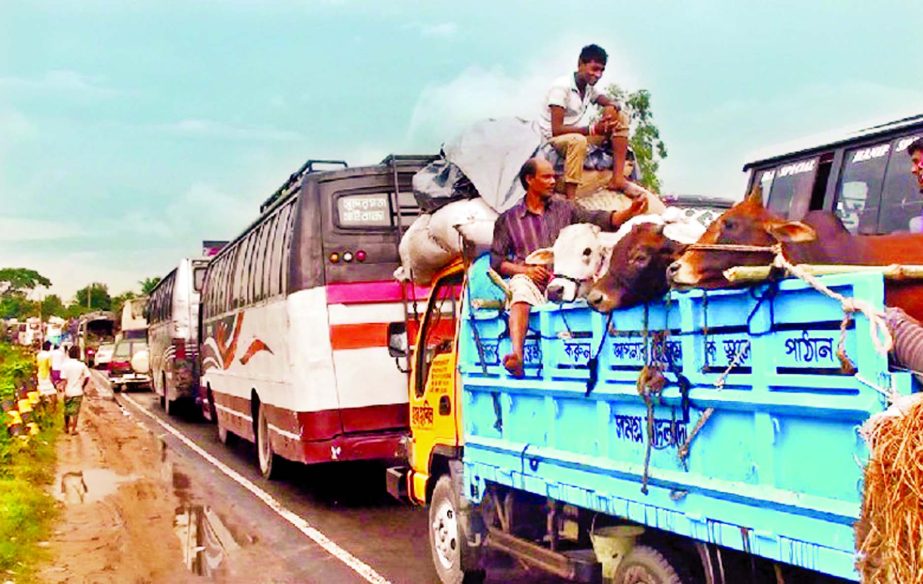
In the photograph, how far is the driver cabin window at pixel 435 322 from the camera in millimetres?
7719

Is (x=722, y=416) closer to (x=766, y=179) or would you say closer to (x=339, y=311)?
(x=766, y=179)

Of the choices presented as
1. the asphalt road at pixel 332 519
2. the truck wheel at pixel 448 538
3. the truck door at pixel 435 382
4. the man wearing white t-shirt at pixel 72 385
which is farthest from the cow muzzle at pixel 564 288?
the man wearing white t-shirt at pixel 72 385

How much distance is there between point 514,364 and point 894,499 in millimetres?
3028

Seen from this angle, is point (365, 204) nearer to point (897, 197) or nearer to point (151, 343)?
point (897, 197)

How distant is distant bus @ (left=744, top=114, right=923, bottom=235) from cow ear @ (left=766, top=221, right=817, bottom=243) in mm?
3453

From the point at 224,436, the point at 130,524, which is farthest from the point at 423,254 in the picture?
the point at 224,436

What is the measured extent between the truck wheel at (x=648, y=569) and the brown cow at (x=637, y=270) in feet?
3.58

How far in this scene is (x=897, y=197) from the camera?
7727mm

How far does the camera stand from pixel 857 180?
8203 mm

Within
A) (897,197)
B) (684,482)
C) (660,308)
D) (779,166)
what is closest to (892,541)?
→ (684,482)

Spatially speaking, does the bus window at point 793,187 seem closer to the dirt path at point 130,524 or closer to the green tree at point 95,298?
the dirt path at point 130,524

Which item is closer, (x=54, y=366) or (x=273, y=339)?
(x=273, y=339)

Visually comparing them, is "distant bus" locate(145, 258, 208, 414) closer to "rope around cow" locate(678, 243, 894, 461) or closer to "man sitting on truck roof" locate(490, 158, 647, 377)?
"man sitting on truck roof" locate(490, 158, 647, 377)

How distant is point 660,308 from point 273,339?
7904 millimetres
